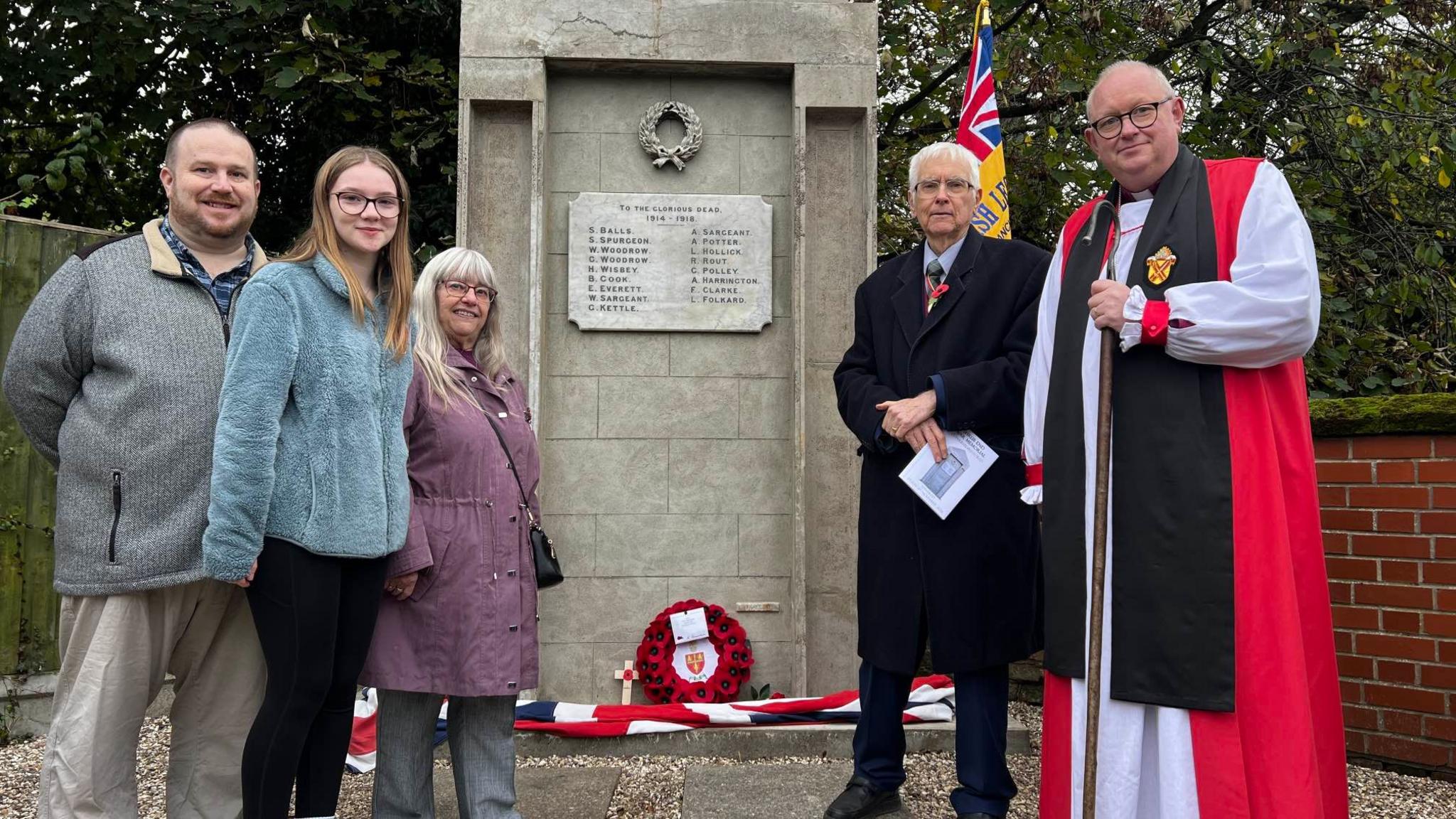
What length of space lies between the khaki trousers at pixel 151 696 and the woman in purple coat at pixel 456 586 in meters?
0.35

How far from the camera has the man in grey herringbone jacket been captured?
8.43 feet

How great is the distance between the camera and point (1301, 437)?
2445mm

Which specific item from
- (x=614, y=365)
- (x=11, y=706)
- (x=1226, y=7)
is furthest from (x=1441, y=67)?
(x=11, y=706)

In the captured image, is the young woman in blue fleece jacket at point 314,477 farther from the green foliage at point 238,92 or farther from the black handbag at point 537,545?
the green foliage at point 238,92

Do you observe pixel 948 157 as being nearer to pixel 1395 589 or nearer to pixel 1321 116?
pixel 1395 589

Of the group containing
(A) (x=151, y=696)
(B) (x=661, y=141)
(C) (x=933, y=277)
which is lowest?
(A) (x=151, y=696)

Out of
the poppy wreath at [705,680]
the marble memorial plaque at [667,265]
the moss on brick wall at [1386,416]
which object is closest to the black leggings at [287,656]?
the poppy wreath at [705,680]

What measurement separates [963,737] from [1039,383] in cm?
104

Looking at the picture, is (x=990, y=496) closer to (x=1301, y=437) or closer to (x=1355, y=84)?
(x=1301, y=437)

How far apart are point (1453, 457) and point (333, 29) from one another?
6357 mm

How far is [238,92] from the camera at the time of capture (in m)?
7.79

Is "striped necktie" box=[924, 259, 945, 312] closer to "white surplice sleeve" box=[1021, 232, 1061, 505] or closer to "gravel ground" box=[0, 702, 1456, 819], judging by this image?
"white surplice sleeve" box=[1021, 232, 1061, 505]

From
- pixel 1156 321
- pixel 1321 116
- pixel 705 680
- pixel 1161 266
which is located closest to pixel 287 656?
pixel 1156 321

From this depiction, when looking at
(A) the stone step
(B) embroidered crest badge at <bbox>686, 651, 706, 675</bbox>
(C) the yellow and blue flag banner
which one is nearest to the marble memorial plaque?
(C) the yellow and blue flag banner
